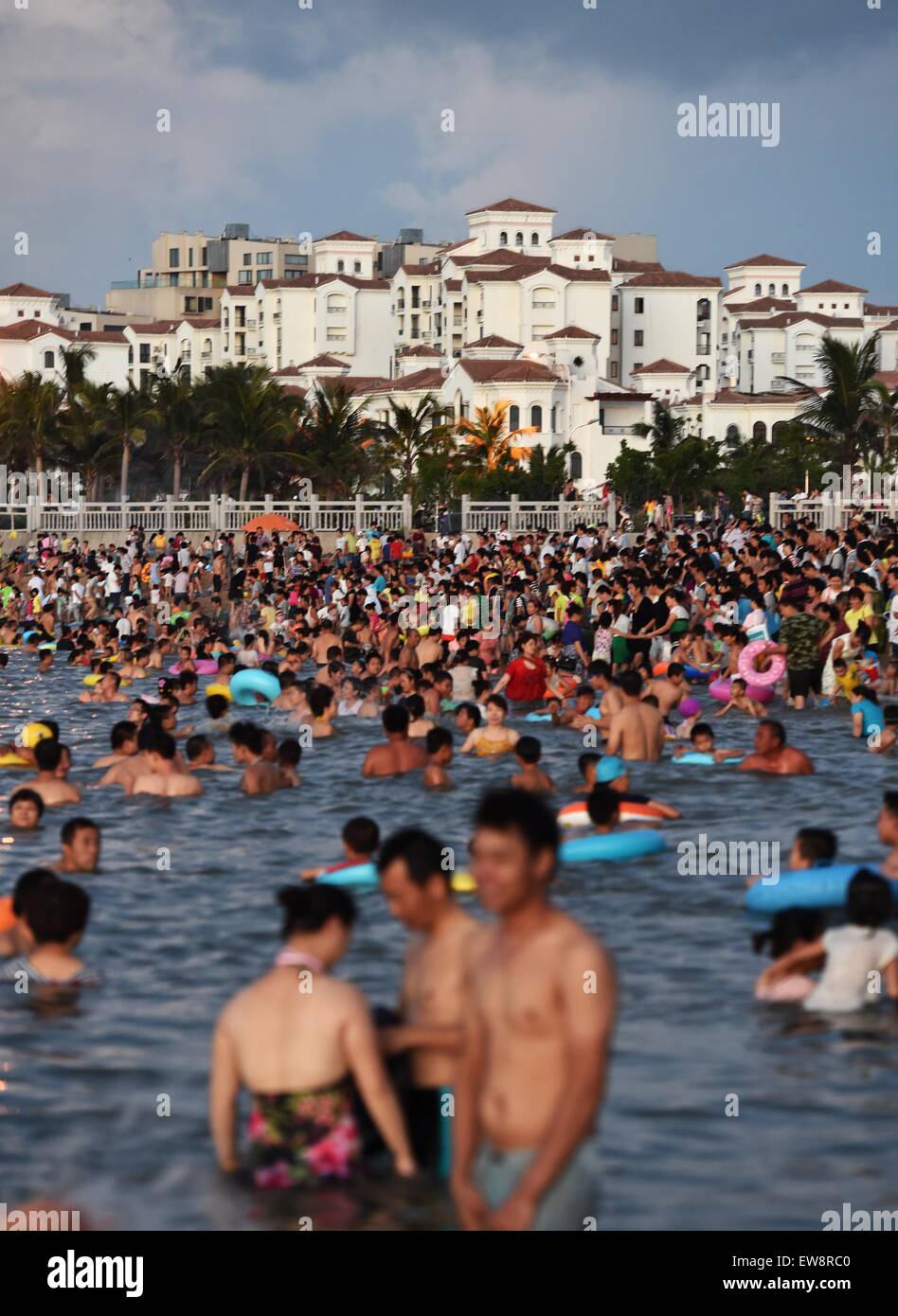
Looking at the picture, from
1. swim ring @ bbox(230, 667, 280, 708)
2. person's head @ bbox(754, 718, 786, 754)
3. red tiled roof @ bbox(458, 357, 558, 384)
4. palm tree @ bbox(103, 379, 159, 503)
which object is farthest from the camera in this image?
red tiled roof @ bbox(458, 357, 558, 384)

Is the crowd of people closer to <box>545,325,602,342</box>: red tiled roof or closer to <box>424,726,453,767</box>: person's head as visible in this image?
<box>424,726,453,767</box>: person's head

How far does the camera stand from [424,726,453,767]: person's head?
53.1 feet

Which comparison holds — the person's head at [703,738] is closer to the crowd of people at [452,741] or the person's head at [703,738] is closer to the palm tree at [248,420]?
the crowd of people at [452,741]

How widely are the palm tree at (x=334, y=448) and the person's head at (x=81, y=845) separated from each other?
55.9 m

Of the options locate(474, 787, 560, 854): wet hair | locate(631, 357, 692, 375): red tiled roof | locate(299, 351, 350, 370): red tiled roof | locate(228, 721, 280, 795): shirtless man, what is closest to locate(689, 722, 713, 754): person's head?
locate(228, 721, 280, 795): shirtless man

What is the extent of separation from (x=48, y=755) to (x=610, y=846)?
473cm

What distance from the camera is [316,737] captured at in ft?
67.7

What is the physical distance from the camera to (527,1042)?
17.6 feet

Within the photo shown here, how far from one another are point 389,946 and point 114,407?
62302mm

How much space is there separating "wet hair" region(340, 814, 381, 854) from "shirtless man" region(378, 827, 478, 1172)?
15.5 feet

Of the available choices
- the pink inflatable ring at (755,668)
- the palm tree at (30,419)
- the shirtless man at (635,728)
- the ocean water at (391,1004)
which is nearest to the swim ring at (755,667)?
the pink inflatable ring at (755,668)

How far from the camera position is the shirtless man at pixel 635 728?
693 inches
